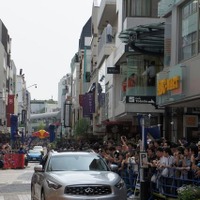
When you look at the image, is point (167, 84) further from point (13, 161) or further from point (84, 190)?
point (13, 161)

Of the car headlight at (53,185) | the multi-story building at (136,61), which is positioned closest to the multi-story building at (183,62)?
the multi-story building at (136,61)

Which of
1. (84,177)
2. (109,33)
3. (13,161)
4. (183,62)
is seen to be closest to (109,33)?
(109,33)

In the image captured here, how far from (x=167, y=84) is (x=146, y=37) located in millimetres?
5347

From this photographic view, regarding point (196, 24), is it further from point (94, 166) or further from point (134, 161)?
point (94, 166)

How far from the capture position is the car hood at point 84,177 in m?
13.4

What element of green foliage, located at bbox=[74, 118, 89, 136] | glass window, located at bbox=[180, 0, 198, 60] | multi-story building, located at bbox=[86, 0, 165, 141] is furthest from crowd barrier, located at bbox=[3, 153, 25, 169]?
glass window, located at bbox=[180, 0, 198, 60]

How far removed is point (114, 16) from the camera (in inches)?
1858

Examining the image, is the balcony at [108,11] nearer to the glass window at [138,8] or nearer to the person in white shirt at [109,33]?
the person in white shirt at [109,33]

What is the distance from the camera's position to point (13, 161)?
42844 mm

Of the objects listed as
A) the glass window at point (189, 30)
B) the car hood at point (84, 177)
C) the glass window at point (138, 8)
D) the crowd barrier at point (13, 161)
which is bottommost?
the crowd barrier at point (13, 161)

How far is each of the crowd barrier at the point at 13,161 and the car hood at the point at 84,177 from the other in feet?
94.0

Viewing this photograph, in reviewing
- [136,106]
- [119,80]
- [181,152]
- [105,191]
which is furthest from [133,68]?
[105,191]

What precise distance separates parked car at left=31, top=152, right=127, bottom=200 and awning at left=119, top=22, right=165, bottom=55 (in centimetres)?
1168

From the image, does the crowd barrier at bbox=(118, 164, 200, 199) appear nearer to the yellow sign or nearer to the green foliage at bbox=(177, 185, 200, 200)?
the green foliage at bbox=(177, 185, 200, 200)
